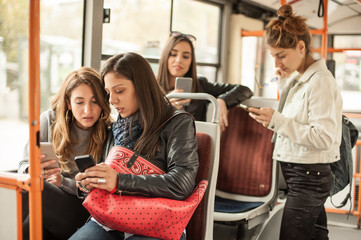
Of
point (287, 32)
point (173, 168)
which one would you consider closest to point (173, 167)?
point (173, 168)

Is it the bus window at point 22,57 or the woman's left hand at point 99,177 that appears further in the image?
the bus window at point 22,57

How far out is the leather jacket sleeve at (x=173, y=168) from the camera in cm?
155

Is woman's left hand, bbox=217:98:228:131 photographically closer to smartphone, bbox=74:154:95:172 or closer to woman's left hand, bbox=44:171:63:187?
woman's left hand, bbox=44:171:63:187

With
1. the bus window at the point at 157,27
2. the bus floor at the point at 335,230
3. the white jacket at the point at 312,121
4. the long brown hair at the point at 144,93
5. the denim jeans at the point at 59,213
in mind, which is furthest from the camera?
the bus window at the point at 157,27

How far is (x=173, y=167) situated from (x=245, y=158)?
1261 mm

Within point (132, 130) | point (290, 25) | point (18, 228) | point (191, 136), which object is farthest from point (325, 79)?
point (18, 228)

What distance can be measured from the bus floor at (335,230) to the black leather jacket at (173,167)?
1.31 m

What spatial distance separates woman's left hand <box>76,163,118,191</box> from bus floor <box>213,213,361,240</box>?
5.07 ft

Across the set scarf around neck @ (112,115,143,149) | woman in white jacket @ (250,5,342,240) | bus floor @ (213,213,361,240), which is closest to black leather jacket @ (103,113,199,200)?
scarf around neck @ (112,115,143,149)

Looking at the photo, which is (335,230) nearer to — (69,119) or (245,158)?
(245,158)

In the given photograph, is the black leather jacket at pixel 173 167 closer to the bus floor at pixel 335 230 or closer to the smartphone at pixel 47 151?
the smartphone at pixel 47 151

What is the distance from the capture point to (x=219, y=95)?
2.83 meters

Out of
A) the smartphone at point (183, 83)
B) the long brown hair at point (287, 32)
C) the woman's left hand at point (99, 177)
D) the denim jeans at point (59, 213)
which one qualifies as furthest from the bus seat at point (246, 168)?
the woman's left hand at point (99, 177)

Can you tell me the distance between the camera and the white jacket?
1.99m
